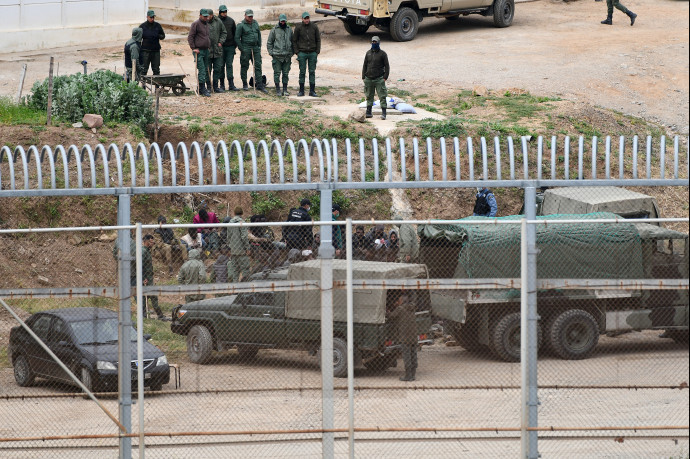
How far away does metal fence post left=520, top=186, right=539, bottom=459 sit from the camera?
29.0 feet

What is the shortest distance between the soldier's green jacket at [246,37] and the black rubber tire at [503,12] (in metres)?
9.07

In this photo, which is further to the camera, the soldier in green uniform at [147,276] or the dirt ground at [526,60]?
the dirt ground at [526,60]

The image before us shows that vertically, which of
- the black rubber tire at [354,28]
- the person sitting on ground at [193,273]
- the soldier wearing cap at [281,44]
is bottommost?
the person sitting on ground at [193,273]

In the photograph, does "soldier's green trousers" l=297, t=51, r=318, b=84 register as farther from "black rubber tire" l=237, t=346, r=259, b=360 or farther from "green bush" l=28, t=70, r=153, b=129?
"black rubber tire" l=237, t=346, r=259, b=360

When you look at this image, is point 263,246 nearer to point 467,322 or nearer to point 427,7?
point 467,322

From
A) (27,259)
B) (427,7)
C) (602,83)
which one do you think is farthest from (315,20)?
(27,259)

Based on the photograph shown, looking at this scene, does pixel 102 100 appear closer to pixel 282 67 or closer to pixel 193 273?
pixel 282 67

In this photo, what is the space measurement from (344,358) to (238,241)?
147 centimetres

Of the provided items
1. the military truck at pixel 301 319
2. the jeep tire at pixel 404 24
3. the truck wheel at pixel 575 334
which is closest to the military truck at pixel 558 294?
the truck wheel at pixel 575 334

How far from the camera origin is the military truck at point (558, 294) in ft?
29.9

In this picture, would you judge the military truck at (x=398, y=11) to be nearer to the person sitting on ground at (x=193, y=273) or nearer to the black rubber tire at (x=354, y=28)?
the black rubber tire at (x=354, y=28)

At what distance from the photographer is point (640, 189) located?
21422 millimetres

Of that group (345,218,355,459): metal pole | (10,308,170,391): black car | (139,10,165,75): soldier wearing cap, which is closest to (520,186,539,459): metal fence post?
(345,218,355,459): metal pole

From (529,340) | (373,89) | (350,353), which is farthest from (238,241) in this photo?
(373,89)
